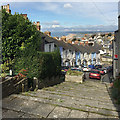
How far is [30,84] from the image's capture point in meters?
11.0

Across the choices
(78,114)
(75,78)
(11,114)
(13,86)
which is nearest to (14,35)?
(13,86)

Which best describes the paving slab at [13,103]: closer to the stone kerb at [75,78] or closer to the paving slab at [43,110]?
the paving slab at [43,110]

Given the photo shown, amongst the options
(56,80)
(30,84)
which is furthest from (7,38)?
(56,80)

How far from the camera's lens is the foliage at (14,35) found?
1430 cm

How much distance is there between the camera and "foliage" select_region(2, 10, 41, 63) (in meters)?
14.3

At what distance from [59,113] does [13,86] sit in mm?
4017

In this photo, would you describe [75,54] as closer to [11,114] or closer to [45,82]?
[45,82]

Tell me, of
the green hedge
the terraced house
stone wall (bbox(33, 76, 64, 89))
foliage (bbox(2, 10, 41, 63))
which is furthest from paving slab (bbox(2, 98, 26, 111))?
the terraced house

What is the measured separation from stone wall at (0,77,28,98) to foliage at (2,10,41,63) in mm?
5145

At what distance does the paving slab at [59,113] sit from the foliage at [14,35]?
31.0ft

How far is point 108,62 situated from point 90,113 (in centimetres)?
6281

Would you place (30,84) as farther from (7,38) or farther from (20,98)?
(7,38)

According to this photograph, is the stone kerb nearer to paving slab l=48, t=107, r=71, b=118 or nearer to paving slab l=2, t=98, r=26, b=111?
paving slab l=2, t=98, r=26, b=111

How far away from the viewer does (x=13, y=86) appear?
8.65m
